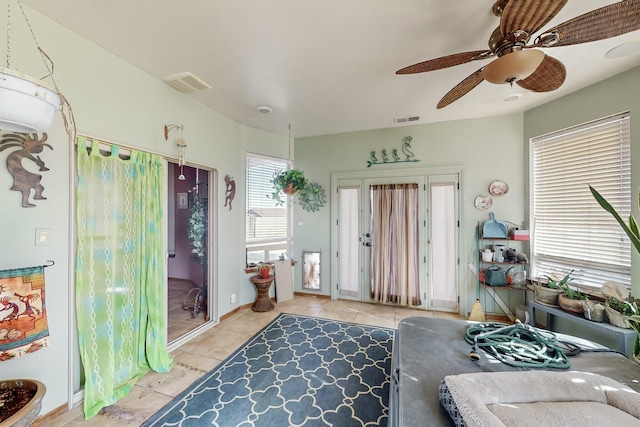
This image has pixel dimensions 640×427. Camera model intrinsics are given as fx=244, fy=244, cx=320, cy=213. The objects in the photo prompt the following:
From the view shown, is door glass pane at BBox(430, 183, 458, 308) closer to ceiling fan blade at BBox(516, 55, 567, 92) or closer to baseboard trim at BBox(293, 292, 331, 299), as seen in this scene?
baseboard trim at BBox(293, 292, 331, 299)

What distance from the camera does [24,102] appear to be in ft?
3.70

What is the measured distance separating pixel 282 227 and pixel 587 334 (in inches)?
158

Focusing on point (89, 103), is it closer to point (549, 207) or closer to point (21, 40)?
point (21, 40)

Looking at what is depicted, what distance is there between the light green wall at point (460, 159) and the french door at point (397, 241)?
0.16 m

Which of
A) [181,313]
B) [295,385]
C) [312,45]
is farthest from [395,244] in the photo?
[181,313]

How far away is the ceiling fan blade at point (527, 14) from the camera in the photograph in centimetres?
115

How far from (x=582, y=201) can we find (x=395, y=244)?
7.06ft

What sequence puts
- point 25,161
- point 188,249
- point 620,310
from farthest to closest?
point 188,249
point 620,310
point 25,161

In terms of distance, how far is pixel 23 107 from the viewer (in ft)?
3.71

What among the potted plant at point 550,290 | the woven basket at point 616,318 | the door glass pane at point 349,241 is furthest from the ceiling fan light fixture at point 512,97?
the woven basket at point 616,318

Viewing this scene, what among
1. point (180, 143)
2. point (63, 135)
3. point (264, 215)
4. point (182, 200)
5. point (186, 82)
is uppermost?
point (186, 82)

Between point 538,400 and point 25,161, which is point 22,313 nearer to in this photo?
point 25,161

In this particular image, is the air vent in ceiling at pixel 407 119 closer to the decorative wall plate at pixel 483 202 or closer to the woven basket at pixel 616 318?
the decorative wall plate at pixel 483 202

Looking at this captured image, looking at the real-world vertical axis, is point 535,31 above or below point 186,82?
below
